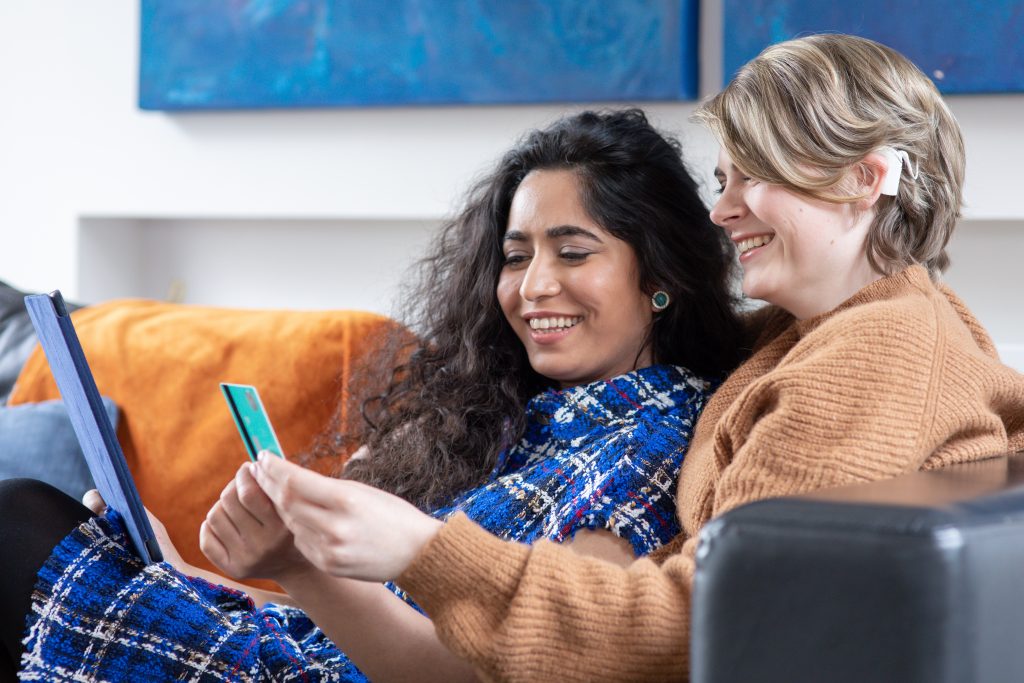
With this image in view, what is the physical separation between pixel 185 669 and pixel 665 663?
0.54 meters

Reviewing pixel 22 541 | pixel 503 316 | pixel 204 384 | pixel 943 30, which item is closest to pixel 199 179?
pixel 204 384

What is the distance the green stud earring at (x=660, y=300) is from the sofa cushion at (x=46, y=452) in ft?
3.31

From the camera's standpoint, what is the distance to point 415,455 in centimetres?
170

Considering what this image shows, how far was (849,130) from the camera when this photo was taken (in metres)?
1.29

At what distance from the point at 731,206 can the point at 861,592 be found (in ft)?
2.24

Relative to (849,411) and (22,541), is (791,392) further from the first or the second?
(22,541)

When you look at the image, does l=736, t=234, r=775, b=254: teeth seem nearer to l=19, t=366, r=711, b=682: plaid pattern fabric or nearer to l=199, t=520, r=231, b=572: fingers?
l=19, t=366, r=711, b=682: plaid pattern fabric

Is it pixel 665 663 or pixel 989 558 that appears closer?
pixel 989 558

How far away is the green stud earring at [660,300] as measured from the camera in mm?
1660

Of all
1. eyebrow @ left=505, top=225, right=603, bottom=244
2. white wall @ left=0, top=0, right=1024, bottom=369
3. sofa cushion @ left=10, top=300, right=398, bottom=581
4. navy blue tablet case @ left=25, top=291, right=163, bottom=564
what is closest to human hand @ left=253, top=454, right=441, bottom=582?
navy blue tablet case @ left=25, top=291, right=163, bottom=564

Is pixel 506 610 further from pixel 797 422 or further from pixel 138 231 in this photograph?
pixel 138 231

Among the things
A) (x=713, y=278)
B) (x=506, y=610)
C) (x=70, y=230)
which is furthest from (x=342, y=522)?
(x=70, y=230)

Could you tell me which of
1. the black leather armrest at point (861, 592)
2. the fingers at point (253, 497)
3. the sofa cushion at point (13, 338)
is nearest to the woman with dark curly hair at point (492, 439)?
the fingers at point (253, 497)

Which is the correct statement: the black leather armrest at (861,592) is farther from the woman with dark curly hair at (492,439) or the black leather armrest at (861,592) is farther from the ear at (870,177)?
the ear at (870,177)
